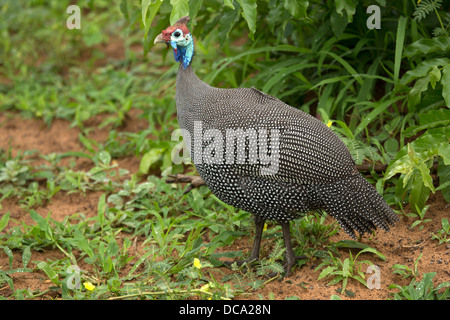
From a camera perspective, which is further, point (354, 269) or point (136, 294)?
point (354, 269)

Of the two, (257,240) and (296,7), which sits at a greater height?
(296,7)

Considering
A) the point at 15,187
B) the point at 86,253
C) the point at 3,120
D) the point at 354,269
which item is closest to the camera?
the point at 354,269

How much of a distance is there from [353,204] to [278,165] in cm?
46

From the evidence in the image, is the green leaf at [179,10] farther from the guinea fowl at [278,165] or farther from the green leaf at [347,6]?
the green leaf at [347,6]

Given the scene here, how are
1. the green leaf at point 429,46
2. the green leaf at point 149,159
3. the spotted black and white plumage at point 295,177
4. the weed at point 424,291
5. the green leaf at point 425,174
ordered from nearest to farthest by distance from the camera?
the weed at point 424,291, the spotted black and white plumage at point 295,177, the green leaf at point 425,174, the green leaf at point 429,46, the green leaf at point 149,159

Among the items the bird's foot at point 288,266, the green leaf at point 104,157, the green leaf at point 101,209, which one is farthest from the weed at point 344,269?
the green leaf at point 104,157

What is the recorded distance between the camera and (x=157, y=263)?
3.22 metres

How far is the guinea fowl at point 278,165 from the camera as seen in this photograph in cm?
291

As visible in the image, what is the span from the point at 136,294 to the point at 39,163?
2.39 metres

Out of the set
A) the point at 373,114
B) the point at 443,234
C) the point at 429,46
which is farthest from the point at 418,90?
the point at 443,234

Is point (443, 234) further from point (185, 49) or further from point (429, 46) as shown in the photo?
point (185, 49)

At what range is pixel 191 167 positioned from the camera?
14.6 feet
